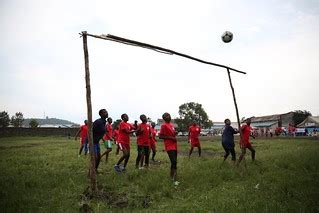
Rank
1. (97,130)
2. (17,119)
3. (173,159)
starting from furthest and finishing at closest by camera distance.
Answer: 1. (17,119)
2. (97,130)
3. (173,159)

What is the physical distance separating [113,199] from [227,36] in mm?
6795

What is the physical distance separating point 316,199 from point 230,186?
2385 mm

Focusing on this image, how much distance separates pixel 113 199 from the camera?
24.8 feet

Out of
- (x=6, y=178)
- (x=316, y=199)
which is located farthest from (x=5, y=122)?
(x=316, y=199)

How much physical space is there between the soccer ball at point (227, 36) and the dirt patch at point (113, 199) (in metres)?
6.22

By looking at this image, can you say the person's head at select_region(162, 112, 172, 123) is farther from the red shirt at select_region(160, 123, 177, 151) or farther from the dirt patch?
the dirt patch

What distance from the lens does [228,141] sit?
1322 centimetres

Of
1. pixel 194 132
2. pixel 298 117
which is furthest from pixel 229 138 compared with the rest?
pixel 298 117

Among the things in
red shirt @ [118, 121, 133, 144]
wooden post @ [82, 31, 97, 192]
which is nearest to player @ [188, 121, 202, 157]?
red shirt @ [118, 121, 133, 144]

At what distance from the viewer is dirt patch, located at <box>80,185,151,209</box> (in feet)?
23.1

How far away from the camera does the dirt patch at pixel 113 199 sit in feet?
23.1

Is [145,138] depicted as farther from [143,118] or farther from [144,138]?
[143,118]

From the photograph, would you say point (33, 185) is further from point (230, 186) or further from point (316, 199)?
point (316, 199)

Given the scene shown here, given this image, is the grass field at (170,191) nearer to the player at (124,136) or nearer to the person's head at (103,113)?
the player at (124,136)
